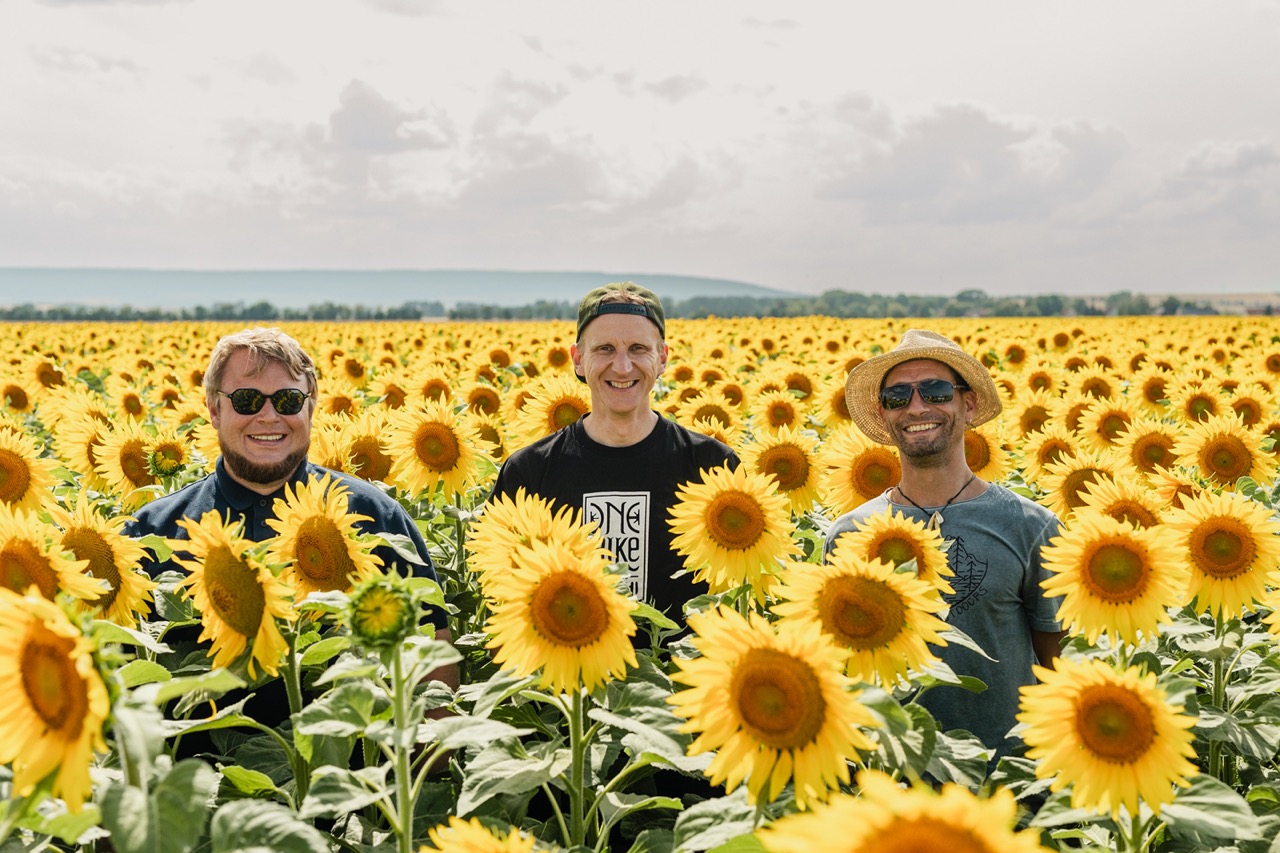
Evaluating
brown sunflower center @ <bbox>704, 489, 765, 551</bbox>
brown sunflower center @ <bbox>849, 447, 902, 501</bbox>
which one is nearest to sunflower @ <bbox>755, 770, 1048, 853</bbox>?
brown sunflower center @ <bbox>704, 489, 765, 551</bbox>

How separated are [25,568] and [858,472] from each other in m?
4.35

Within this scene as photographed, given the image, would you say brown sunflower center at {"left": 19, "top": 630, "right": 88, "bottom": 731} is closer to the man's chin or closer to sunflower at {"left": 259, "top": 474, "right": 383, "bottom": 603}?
sunflower at {"left": 259, "top": 474, "right": 383, "bottom": 603}

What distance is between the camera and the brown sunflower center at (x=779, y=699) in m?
2.20

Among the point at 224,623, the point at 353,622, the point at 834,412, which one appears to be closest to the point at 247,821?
the point at 353,622

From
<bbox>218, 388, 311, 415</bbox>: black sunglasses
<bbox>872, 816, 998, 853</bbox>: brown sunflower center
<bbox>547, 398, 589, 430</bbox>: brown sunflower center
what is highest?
<bbox>218, 388, 311, 415</bbox>: black sunglasses

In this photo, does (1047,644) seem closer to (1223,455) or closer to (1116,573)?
(1116,573)

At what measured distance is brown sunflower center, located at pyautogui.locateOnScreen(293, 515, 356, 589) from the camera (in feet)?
A: 10.2

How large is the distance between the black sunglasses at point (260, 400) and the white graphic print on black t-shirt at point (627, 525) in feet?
4.97

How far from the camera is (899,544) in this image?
3385mm

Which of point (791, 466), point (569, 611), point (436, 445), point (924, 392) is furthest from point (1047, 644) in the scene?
point (436, 445)

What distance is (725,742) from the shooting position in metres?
2.27

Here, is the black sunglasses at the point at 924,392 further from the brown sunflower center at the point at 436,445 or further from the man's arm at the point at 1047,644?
the brown sunflower center at the point at 436,445

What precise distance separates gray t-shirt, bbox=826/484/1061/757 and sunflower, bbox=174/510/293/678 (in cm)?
249

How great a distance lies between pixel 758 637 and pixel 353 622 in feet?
2.94
